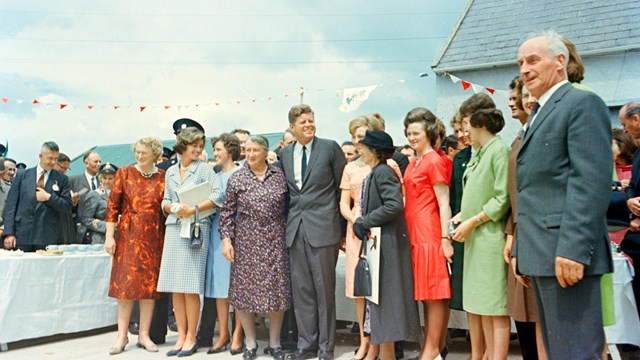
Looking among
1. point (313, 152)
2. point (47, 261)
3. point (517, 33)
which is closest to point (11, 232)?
point (47, 261)

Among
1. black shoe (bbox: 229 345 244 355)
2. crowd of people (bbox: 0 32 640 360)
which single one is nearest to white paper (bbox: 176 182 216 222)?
crowd of people (bbox: 0 32 640 360)

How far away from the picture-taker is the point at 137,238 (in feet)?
15.9

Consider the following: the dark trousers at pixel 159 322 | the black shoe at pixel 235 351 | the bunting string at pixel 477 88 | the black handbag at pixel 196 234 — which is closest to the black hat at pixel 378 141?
the black handbag at pixel 196 234

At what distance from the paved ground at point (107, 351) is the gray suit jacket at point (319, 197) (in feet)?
3.32

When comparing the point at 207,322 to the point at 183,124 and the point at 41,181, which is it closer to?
the point at 183,124

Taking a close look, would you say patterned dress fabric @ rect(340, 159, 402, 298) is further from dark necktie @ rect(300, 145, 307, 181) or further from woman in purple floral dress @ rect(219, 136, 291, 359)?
woman in purple floral dress @ rect(219, 136, 291, 359)

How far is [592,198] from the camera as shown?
2.05 m

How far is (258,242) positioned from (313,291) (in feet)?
1.85

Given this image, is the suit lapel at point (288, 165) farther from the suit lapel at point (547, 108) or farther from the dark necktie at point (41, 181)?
the dark necktie at point (41, 181)

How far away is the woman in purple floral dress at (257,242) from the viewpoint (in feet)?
14.5

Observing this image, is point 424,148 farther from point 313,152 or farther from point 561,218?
point 561,218

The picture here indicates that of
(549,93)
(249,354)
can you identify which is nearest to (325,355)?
(249,354)

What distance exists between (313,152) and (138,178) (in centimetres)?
157

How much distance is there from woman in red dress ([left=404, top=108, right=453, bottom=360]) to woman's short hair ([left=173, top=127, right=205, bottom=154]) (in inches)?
74.4
